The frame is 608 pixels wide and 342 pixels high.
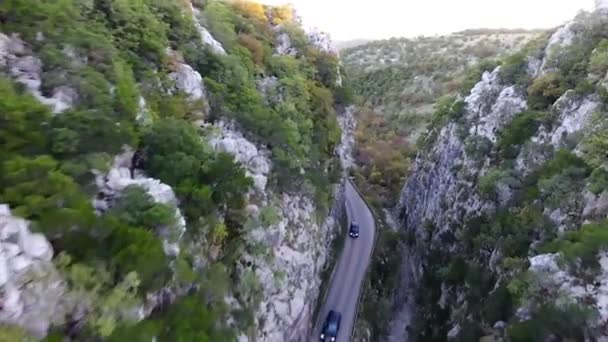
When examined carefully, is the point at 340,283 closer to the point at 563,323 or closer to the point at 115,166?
the point at 563,323

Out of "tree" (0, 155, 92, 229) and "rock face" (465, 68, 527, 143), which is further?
"rock face" (465, 68, 527, 143)

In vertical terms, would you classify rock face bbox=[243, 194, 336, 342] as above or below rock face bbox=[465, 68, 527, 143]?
below

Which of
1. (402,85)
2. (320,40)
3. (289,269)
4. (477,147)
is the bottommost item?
(289,269)

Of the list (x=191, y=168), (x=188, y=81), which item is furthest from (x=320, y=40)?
(x=191, y=168)

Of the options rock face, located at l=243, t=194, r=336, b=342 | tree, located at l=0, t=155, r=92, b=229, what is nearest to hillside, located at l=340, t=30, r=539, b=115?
rock face, located at l=243, t=194, r=336, b=342

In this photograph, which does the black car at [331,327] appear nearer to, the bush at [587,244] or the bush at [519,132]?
the bush at [587,244]

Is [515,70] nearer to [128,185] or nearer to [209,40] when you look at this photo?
[209,40]

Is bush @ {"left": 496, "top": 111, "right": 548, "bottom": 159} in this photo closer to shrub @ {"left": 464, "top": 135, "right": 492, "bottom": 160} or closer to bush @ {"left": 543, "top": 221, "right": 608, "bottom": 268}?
shrub @ {"left": 464, "top": 135, "right": 492, "bottom": 160}
